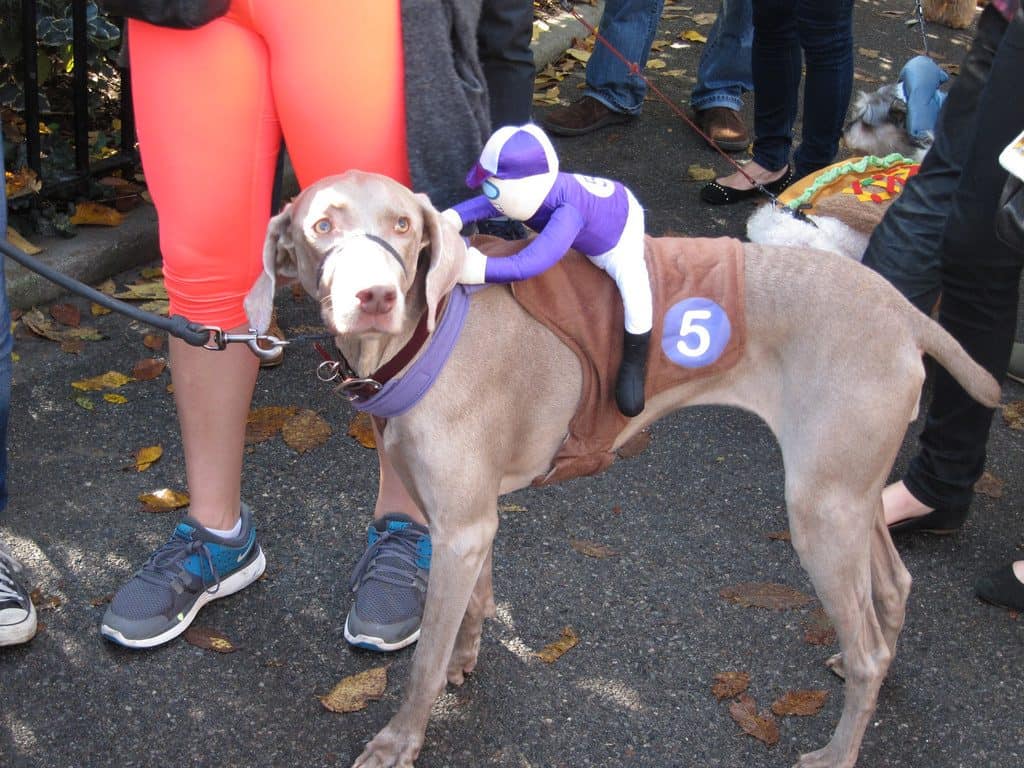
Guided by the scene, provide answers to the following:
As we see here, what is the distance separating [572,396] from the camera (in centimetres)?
259

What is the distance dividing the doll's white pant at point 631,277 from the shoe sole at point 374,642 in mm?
1049

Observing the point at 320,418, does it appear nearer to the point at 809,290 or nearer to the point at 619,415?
the point at 619,415

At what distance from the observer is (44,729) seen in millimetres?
2670

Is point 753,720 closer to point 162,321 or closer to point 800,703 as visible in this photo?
point 800,703

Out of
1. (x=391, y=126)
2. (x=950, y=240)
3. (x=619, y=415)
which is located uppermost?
(x=391, y=126)

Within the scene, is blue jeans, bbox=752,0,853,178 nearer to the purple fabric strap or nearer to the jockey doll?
the jockey doll

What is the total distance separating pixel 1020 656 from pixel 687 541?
0.99m

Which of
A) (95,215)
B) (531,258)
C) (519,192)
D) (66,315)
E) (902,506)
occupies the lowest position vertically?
(66,315)

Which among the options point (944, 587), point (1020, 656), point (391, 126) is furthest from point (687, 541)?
point (391, 126)

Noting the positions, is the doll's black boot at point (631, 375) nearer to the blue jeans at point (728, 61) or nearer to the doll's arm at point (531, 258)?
the doll's arm at point (531, 258)

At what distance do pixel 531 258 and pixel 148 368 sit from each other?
2256 millimetres

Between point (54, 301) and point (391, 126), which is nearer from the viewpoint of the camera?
point (391, 126)

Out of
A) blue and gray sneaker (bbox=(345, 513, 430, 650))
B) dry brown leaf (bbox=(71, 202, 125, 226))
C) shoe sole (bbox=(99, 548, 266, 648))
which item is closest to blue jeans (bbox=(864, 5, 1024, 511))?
blue and gray sneaker (bbox=(345, 513, 430, 650))

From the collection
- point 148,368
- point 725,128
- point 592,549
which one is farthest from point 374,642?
point 725,128
